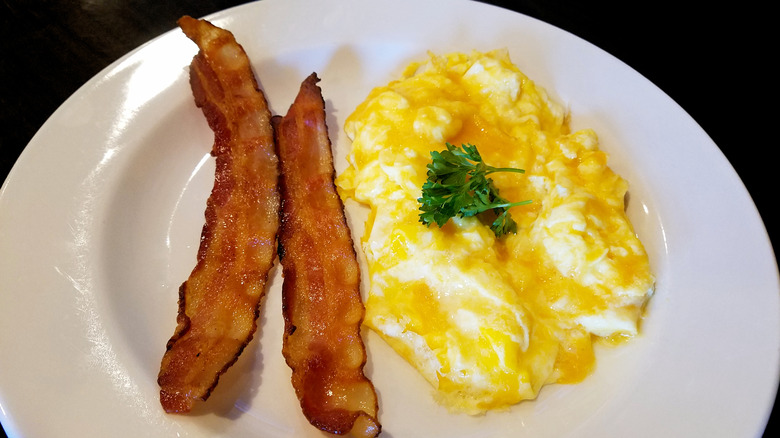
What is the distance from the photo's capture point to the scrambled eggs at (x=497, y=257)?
187 centimetres

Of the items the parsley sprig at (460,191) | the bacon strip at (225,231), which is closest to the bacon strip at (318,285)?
the bacon strip at (225,231)

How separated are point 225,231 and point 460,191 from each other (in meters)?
1.02

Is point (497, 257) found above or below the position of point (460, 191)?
below

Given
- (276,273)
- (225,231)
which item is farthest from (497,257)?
(225,231)

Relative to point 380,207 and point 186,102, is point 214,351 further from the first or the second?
point 186,102

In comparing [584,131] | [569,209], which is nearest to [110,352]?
[569,209]

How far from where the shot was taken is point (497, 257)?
6.77ft

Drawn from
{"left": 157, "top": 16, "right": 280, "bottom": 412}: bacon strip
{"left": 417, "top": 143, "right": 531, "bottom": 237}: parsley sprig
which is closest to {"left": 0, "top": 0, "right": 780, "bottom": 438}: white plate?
{"left": 157, "top": 16, "right": 280, "bottom": 412}: bacon strip

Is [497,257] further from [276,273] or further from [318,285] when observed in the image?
[276,273]

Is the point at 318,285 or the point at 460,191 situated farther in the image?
the point at 318,285

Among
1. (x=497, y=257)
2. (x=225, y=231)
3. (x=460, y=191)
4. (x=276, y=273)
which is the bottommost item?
(x=276, y=273)

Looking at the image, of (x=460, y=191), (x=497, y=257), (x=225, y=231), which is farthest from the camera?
(x=225, y=231)

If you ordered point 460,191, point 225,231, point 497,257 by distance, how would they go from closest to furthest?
point 460,191
point 497,257
point 225,231

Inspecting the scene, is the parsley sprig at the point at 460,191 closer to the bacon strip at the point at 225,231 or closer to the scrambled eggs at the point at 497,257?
the scrambled eggs at the point at 497,257
